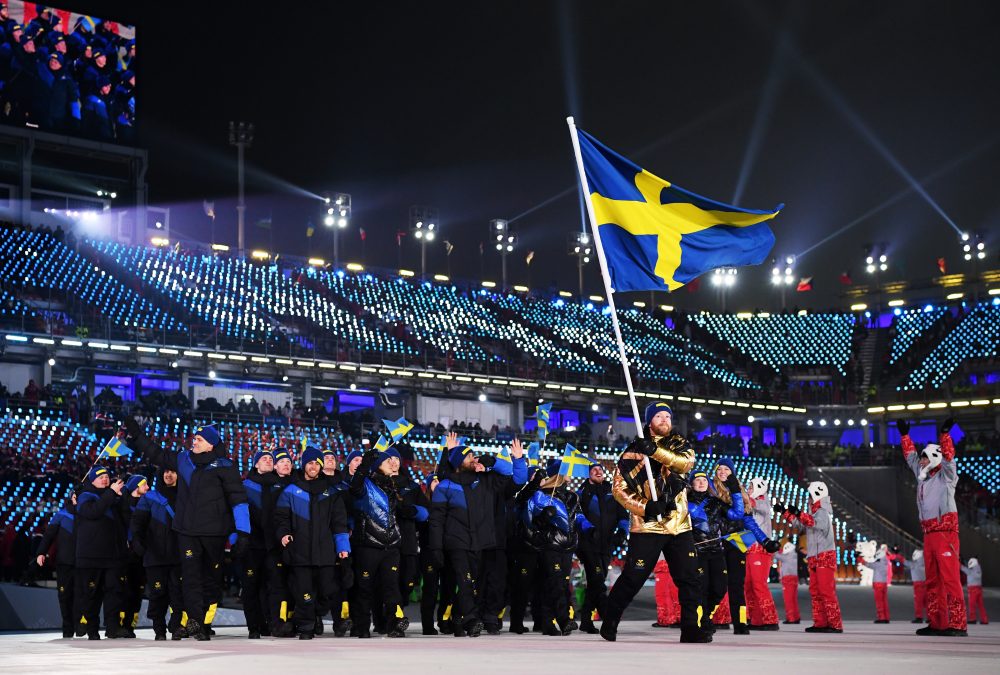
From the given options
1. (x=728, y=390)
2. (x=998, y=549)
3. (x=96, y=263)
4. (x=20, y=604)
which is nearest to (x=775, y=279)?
(x=728, y=390)

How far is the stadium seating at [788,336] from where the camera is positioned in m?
59.2

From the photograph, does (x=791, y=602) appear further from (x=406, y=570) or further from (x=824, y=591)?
(x=406, y=570)

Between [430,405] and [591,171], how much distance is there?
38.8 metres

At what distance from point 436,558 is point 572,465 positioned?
1.70 meters

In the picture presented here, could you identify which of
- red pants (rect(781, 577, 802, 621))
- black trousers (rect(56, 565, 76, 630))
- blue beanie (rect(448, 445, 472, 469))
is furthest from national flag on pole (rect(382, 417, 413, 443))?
red pants (rect(781, 577, 802, 621))

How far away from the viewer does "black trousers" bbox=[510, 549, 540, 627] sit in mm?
14156

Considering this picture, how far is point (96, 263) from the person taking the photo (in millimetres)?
45219

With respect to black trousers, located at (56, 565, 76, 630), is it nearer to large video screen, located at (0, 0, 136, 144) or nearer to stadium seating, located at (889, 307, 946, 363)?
large video screen, located at (0, 0, 136, 144)

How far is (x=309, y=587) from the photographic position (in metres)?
12.5

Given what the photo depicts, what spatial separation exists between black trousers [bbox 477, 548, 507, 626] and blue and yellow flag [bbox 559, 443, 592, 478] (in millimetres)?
1093

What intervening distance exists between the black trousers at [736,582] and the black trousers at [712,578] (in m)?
0.82

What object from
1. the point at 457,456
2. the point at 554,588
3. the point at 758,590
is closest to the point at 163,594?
the point at 457,456

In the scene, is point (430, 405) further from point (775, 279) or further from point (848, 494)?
point (775, 279)

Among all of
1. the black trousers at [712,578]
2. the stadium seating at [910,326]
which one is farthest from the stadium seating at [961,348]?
the black trousers at [712,578]
